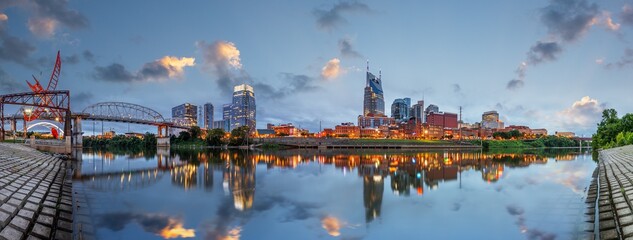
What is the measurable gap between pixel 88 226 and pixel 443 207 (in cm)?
1774

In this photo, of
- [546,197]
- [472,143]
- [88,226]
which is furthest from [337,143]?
[88,226]

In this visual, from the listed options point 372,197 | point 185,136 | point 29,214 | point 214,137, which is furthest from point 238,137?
point 29,214

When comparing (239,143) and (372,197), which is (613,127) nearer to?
(372,197)

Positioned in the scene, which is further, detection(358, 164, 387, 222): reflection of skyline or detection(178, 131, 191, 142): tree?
detection(178, 131, 191, 142): tree

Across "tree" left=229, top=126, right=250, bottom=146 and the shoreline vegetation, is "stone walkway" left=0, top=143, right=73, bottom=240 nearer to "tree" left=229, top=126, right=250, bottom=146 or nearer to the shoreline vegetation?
the shoreline vegetation

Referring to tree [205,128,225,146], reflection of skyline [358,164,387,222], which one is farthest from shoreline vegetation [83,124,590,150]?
reflection of skyline [358,164,387,222]

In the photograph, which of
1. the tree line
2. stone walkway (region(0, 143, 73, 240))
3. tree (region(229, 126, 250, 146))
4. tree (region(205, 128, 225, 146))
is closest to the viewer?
stone walkway (region(0, 143, 73, 240))

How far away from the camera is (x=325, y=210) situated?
18.6 metres

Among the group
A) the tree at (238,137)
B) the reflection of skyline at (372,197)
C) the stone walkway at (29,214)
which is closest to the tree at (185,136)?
the tree at (238,137)

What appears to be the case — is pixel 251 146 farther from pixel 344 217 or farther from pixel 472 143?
pixel 344 217

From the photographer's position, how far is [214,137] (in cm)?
13538

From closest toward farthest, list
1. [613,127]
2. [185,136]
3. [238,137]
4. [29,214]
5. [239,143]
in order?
[29,214] → [613,127] → [238,137] → [239,143] → [185,136]

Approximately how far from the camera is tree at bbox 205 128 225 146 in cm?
13525

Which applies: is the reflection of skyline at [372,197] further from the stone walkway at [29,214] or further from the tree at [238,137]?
the tree at [238,137]
